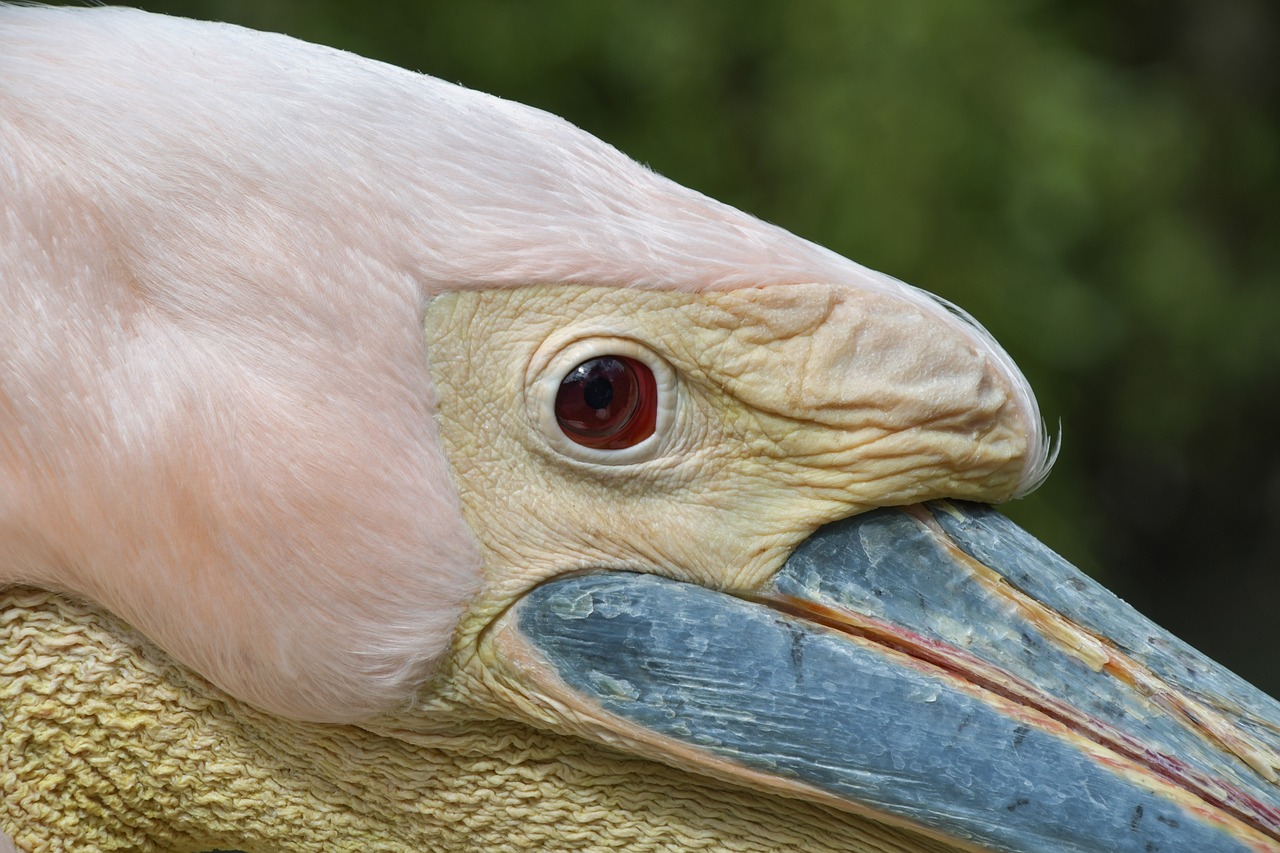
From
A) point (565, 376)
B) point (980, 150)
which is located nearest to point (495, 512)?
point (565, 376)

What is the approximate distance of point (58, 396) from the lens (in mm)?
1648

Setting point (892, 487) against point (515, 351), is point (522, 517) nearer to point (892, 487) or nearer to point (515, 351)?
point (515, 351)

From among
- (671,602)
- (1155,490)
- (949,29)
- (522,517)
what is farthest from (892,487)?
(1155,490)

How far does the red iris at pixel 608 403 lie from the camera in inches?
68.4

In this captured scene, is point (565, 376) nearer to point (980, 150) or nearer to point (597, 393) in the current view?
point (597, 393)

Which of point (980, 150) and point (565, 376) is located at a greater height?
point (980, 150)

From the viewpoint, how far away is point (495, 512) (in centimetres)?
174

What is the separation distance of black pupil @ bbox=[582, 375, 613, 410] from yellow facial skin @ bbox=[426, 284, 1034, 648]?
3 centimetres

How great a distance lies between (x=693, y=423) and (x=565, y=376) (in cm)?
18

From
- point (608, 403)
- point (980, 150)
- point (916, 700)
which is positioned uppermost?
point (980, 150)

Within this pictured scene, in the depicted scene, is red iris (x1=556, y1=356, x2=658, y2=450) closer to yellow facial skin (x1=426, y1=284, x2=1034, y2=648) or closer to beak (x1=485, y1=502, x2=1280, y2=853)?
yellow facial skin (x1=426, y1=284, x2=1034, y2=648)

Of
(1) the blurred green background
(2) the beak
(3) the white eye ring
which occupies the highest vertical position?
(1) the blurred green background

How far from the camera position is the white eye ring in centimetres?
173

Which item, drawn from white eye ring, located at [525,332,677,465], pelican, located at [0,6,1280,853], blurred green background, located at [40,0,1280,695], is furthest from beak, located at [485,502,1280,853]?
blurred green background, located at [40,0,1280,695]
